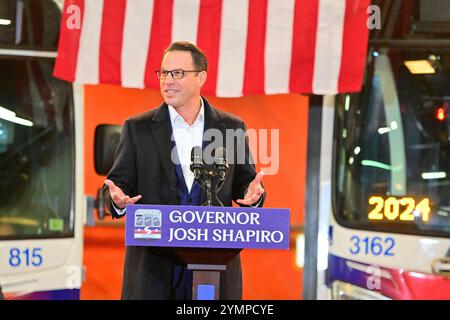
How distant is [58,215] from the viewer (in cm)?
462

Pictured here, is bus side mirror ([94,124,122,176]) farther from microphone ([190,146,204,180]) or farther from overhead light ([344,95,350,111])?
overhead light ([344,95,350,111])

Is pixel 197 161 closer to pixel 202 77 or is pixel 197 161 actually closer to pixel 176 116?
pixel 176 116

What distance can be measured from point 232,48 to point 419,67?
2.81 ft

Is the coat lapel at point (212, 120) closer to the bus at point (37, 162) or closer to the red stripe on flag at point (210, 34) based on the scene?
the red stripe on flag at point (210, 34)

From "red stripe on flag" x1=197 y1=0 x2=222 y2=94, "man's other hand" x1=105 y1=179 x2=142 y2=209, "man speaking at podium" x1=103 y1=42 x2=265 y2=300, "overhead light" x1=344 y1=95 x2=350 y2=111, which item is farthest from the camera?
"overhead light" x1=344 y1=95 x2=350 y2=111

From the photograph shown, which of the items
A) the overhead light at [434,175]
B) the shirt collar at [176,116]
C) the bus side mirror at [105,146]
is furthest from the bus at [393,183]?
the bus side mirror at [105,146]

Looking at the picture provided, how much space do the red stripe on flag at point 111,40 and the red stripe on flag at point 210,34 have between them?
360mm

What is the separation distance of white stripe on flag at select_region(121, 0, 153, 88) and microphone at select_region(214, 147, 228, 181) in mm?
516

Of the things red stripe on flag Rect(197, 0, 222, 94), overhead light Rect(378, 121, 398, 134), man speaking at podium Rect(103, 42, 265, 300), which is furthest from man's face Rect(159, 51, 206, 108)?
overhead light Rect(378, 121, 398, 134)

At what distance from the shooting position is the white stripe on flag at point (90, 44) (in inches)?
174

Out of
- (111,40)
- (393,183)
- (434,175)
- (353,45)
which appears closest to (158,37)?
(111,40)

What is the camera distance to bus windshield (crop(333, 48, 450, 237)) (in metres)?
4.42

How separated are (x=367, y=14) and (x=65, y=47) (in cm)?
137
